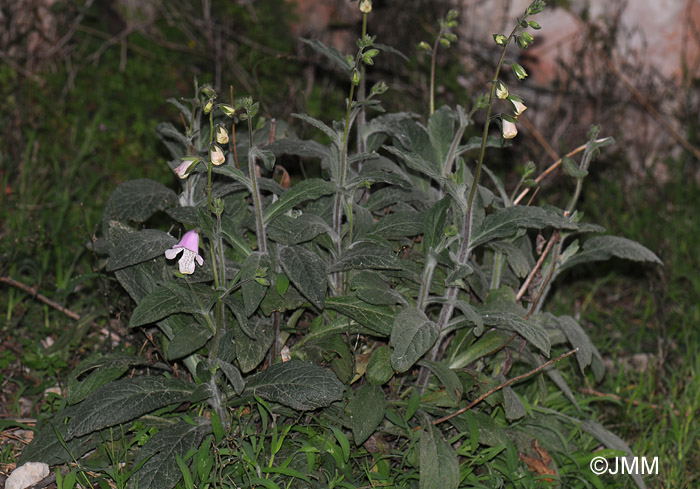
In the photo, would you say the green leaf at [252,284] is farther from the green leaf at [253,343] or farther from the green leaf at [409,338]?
the green leaf at [409,338]

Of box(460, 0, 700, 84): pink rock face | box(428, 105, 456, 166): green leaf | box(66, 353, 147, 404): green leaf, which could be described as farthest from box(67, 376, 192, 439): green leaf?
box(460, 0, 700, 84): pink rock face

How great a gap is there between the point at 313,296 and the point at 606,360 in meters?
1.85

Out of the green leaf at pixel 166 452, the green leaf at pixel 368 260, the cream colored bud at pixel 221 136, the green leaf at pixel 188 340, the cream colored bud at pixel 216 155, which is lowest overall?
the green leaf at pixel 166 452

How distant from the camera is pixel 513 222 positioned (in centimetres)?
224

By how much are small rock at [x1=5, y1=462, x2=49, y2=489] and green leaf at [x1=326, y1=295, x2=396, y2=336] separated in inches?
39.5

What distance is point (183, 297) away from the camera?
2.23 m

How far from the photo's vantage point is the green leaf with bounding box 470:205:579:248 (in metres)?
2.22

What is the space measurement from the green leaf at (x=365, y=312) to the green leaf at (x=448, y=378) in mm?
192

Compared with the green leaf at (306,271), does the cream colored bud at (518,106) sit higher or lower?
higher

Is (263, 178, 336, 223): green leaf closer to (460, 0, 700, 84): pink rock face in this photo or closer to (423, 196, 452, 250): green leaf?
(423, 196, 452, 250): green leaf

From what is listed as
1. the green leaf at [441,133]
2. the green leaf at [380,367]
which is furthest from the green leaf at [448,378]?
the green leaf at [441,133]

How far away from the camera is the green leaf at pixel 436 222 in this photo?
227cm

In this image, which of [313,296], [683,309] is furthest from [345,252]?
[683,309]

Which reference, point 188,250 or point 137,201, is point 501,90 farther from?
point 137,201
